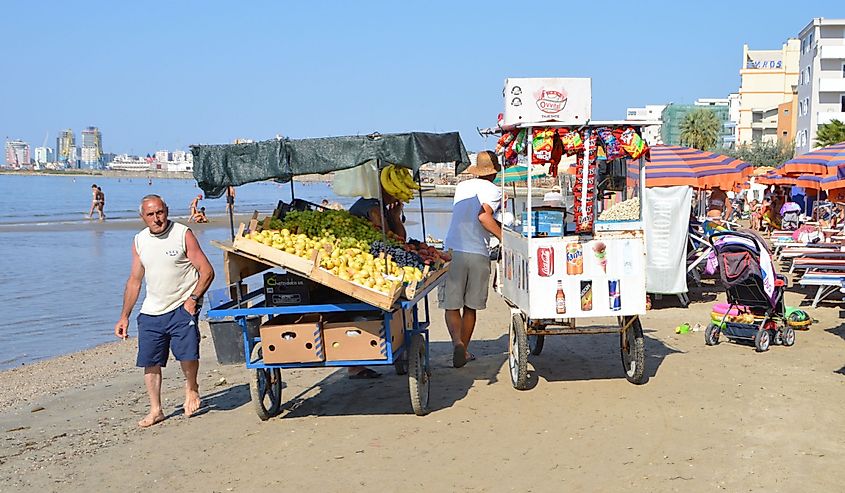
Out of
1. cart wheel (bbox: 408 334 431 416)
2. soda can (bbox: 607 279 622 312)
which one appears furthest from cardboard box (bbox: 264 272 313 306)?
soda can (bbox: 607 279 622 312)

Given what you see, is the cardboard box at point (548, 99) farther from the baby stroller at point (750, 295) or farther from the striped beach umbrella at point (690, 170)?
the striped beach umbrella at point (690, 170)

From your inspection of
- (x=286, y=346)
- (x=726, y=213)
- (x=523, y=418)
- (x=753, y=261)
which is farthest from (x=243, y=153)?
→ (x=726, y=213)

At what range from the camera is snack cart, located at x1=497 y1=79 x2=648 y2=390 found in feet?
23.5

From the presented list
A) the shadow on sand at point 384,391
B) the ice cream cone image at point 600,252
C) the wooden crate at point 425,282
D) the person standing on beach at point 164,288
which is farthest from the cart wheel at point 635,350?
the person standing on beach at point 164,288

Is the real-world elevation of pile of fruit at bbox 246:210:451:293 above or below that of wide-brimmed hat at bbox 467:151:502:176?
below

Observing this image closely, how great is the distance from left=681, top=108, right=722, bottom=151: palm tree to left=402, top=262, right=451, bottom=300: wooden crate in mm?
79373

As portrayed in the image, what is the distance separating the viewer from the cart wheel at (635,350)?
753cm

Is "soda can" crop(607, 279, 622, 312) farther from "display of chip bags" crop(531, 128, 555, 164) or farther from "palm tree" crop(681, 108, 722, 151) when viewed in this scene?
"palm tree" crop(681, 108, 722, 151)

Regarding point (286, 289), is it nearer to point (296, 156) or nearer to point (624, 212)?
point (296, 156)

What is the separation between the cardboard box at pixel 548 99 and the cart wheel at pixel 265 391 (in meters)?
2.88

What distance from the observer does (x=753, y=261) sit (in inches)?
360

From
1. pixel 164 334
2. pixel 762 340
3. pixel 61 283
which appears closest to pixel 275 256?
pixel 164 334

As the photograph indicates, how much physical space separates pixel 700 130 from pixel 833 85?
19.9 metres

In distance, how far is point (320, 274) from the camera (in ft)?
20.2
